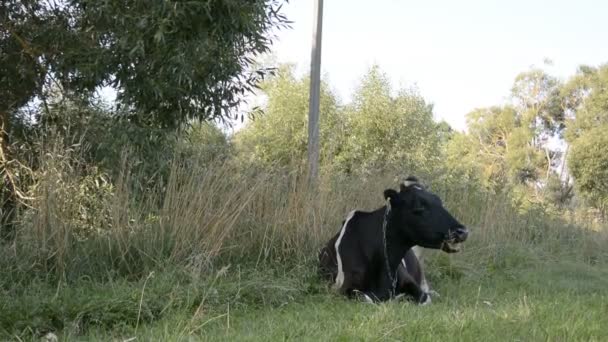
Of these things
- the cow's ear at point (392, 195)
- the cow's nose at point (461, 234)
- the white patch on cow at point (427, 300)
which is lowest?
the white patch on cow at point (427, 300)

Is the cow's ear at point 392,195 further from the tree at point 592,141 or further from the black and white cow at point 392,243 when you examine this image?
the tree at point 592,141

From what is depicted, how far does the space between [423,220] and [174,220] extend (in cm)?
236

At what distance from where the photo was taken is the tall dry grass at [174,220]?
5.32 metres

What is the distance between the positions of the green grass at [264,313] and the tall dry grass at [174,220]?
374 mm

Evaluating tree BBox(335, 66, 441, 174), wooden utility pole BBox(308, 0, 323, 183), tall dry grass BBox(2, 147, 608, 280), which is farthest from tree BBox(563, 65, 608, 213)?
tall dry grass BBox(2, 147, 608, 280)

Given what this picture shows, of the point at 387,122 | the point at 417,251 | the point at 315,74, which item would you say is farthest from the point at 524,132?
the point at 417,251

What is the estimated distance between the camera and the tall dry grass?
5.32 m

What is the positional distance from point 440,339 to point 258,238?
3.15 metres

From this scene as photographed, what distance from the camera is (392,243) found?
5918 mm

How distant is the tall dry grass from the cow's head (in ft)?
4.22

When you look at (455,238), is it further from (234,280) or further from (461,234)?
(234,280)

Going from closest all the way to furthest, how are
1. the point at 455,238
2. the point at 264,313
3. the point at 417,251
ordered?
1. the point at 264,313
2. the point at 455,238
3. the point at 417,251

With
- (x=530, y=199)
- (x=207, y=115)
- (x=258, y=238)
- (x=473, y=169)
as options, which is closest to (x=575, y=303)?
(x=258, y=238)

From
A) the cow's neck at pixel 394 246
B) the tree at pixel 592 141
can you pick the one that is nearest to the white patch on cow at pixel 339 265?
the cow's neck at pixel 394 246
